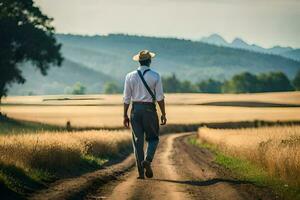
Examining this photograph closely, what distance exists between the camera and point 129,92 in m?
14.9

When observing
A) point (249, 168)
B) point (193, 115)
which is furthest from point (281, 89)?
point (249, 168)

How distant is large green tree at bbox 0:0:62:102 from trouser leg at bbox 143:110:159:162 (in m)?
46.7

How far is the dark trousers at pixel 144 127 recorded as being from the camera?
1491 cm

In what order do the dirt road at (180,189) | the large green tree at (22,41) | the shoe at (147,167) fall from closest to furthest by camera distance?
the dirt road at (180,189)
the shoe at (147,167)
the large green tree at (22,41)

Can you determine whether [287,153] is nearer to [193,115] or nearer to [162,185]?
[162,185]

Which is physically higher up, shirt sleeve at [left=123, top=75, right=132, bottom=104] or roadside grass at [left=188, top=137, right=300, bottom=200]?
shirt sleeve at [left=123, top=75, right=132, bottom=104]

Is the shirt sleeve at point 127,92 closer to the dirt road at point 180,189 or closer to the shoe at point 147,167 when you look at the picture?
the shoe at point 147,167

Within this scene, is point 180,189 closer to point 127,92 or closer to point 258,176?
point 127,92

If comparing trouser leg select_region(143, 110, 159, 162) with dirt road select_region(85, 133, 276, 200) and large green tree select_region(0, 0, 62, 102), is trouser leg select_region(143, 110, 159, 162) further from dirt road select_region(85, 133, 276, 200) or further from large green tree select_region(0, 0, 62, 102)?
large green tree select_region(0, 0, 62, 102)

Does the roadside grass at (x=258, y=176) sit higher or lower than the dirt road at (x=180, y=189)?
lower

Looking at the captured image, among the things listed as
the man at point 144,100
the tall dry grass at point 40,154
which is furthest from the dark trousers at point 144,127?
the tall dry grass at point 40,154

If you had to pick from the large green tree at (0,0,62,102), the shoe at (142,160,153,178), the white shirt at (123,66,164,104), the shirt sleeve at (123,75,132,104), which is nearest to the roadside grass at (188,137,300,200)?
the shoe at (142,160,153,178)

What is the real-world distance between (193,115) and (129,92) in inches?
3099

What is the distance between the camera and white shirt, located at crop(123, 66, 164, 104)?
48.6ft
